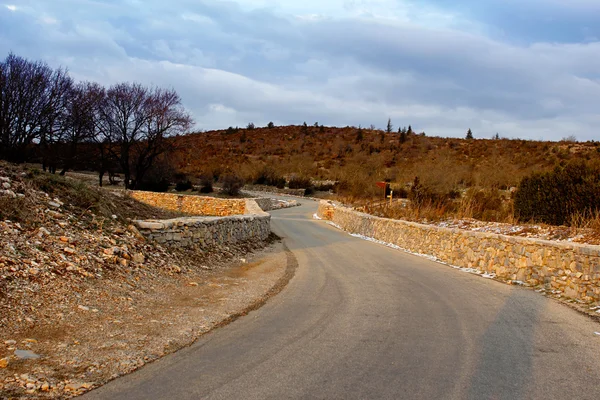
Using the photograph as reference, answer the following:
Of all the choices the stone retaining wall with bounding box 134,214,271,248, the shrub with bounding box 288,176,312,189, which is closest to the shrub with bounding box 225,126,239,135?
the shrub with bounding box 288,176,312,189

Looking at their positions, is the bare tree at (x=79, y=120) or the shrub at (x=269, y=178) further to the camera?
the shrub at (x=269, y=178)

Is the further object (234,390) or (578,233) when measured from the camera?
(578,233)

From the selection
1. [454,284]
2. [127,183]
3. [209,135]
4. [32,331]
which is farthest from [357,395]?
[209,135]

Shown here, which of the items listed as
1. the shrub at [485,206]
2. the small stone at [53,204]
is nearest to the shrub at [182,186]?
the shrub at [485,206]

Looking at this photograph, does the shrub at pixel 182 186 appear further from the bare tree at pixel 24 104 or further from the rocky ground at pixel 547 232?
the rocky ground at pixel 547 232

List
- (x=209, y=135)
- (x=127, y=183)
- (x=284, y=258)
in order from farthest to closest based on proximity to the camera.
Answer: (x=209, y=135) < (x=127, y=183) < (x=284, y=258)

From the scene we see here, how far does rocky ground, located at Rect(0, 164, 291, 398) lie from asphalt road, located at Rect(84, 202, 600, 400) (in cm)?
48

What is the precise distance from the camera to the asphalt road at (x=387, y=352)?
4797 mm

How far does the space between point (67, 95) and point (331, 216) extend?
20437 millimetres

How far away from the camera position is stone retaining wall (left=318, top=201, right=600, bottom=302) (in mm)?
9500

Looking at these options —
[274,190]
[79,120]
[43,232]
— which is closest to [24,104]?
[79,120]

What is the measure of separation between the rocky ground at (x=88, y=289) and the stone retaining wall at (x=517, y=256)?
4959mm

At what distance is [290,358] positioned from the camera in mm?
5613

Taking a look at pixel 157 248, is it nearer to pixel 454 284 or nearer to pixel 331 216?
pixel 454 284
